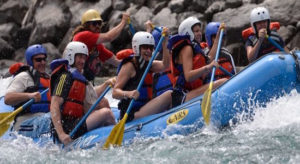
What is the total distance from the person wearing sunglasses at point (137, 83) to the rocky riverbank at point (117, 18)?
1044 cm

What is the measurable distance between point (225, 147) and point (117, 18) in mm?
15419

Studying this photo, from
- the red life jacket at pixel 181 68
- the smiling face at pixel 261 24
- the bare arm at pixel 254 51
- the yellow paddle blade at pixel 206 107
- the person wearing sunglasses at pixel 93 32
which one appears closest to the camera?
the yellow paddle blade at pixel 206 107

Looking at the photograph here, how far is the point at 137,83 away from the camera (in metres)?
6.89

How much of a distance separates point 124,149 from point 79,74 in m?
1.10

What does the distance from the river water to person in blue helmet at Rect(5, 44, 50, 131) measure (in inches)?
41.8

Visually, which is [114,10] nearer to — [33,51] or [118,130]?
[33,51]

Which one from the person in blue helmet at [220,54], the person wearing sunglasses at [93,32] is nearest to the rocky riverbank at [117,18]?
the person in blue helmet at [220,54]

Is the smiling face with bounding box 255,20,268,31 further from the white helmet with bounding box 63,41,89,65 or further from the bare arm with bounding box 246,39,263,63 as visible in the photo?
the white helmet with bounding box 63,41,89,65

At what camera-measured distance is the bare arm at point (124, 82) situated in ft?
21.8

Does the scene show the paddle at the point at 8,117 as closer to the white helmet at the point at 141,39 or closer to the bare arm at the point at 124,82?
the bare arm at the point at 124,82

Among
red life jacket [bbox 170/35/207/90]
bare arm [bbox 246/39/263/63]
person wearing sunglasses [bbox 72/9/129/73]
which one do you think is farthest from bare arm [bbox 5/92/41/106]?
bare arm [bbox 246/39/263/63]

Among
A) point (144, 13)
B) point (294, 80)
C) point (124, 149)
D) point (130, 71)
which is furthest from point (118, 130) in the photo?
point (144, 13)

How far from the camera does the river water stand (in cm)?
543

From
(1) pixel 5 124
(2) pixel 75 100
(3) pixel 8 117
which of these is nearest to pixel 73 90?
(2) pixel 75 100
